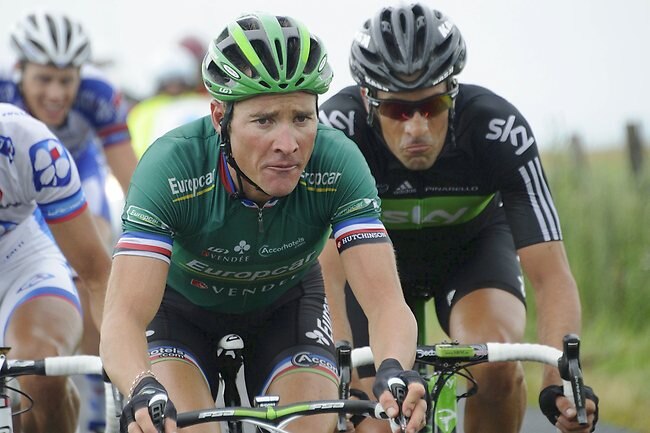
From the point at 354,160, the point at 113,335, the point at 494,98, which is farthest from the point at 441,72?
the point at 113,335

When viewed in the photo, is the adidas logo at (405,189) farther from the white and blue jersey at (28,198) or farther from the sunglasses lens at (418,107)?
the white and blue jersey at (28,198)

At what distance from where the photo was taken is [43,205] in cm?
615

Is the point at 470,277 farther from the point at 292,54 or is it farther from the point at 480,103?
the point at 292,54

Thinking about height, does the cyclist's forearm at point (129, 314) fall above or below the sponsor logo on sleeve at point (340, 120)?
below

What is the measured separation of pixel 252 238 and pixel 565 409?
135cm

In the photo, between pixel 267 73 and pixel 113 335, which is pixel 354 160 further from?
pixel 113 335

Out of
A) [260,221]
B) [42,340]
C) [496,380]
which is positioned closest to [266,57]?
[260,221]

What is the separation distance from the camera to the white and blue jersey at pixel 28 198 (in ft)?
19.8

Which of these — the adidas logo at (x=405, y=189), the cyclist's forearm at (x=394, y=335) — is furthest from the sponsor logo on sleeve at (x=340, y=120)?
the cyclist's forearm at (x=394, y=335)

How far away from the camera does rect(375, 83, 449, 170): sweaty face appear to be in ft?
19.8

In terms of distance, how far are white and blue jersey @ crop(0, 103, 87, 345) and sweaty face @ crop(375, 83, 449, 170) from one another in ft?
4.77

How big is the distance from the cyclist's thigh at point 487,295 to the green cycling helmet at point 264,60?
1.61 metres

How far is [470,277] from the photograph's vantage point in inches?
256

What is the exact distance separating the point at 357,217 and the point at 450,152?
4.78 ft
